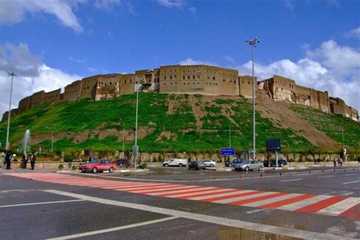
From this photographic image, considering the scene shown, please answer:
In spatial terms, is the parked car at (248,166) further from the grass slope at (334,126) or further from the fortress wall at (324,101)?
the fortress wall at (324,101)

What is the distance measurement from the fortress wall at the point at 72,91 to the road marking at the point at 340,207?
11137 cm

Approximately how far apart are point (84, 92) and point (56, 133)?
30370 millimetres

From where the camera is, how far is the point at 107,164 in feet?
123

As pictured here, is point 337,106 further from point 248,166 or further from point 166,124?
point 248,166

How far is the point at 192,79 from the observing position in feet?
343

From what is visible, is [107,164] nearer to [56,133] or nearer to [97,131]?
[97,131]

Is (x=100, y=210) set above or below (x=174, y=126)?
below

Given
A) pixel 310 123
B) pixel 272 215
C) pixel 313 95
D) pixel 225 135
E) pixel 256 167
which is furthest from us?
pixel 313 95

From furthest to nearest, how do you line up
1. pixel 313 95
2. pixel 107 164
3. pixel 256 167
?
pixel 313 95 < pixel 256 167 < pixel 107 164

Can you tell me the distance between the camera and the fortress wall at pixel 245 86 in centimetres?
11012

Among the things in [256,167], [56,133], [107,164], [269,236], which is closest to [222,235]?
[269,236]

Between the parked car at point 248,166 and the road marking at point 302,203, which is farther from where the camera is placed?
the parked car at point 248,166

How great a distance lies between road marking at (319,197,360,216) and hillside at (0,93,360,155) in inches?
2311

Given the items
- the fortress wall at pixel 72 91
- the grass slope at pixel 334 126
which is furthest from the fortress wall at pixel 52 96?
the grass slope at pixel 334 126
